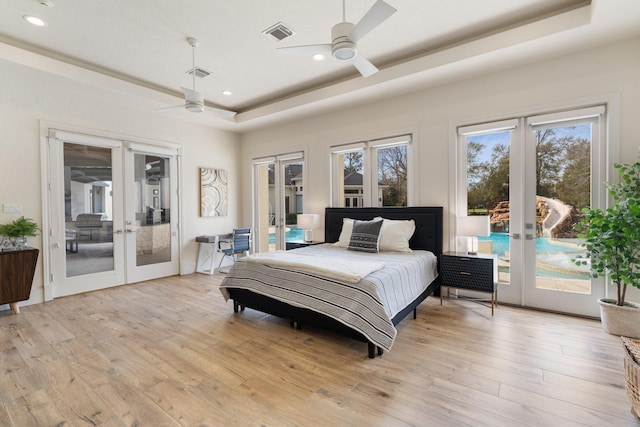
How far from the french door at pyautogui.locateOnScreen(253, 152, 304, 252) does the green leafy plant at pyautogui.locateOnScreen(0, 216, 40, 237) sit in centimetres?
354

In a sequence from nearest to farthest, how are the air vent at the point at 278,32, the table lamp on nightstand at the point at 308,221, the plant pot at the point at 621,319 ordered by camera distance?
1. the plant pot at the point at 621,319
2. the air vent at the point at 278,32
3. the table lamp on nightstand at the point at 308,221

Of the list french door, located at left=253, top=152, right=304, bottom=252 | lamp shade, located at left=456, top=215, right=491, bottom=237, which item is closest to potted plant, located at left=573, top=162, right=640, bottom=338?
lamp shade, located at left=456, top=215, right=491, bottom=237

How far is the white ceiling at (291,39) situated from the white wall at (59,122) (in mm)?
479

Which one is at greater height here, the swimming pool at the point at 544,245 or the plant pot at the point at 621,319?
the swimming pool at the point at 544,245

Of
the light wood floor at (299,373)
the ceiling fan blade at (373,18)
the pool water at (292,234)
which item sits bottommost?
the light wood floor at (299,373)

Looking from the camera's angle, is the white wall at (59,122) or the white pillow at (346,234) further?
the white pillow at (346,234)

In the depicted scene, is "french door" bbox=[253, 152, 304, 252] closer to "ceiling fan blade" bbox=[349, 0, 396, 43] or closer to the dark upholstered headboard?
the dark upholstered headboard

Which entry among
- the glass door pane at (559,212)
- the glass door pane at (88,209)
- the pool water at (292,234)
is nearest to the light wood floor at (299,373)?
the glass door pane at (559,212)

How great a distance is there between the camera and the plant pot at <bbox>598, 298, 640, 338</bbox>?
2686mm

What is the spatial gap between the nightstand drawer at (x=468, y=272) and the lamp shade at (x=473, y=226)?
0.31 m

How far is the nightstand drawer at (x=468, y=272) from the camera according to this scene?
3318 mm

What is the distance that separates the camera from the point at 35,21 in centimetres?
298

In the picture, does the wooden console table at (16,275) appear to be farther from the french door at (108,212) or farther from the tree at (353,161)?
the tree at (353,161)

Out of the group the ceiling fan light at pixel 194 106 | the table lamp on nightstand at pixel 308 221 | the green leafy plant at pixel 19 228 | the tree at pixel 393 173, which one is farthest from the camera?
A: the table lamp on nightstand at pixel 308 221
